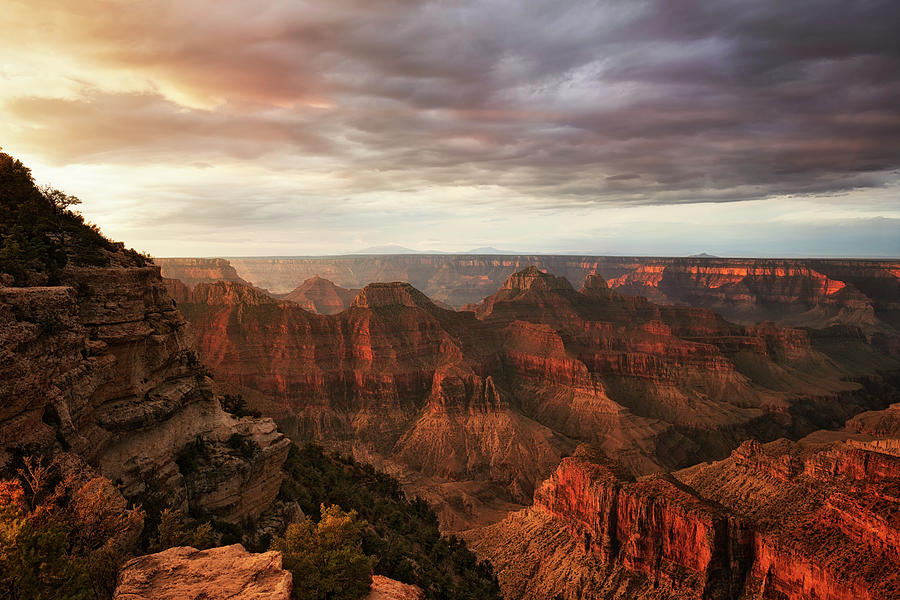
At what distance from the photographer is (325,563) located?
20.9m

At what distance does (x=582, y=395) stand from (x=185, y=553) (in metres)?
103

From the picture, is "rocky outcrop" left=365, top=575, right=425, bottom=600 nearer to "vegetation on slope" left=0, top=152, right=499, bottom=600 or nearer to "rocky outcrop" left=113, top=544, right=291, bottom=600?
"vegetation on slope" left=0, top=152, right=499, bottom=600

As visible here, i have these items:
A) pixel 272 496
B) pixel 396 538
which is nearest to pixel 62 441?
pixel 272 496

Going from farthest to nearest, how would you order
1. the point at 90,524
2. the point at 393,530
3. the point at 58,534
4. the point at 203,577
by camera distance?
the point at 393,530 → the point at 90,524 → the point at 203,577 → the point at 58,534

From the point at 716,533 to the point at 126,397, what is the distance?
122 feet

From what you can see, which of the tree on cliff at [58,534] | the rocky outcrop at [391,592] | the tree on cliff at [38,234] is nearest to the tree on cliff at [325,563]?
the rocky outcrop at [391,592]

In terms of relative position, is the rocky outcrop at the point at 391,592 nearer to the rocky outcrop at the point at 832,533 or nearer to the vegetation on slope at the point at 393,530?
the vegetation on slope at the point at 393,530

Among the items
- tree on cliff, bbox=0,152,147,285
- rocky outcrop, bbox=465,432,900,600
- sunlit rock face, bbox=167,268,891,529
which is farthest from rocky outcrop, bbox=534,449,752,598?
tree on cliff, bbox=0,152,147,285

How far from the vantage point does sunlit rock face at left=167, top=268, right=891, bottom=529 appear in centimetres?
9450

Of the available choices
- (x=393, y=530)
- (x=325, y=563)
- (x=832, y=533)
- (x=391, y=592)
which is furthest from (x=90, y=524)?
(x=832, y=533)

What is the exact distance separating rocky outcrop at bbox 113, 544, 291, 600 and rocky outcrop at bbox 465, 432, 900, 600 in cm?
2963

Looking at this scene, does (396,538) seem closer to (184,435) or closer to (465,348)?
(184,435)

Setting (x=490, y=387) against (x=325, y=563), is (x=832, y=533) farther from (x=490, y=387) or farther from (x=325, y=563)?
(x=490, y=387)

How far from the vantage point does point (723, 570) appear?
110 feet
